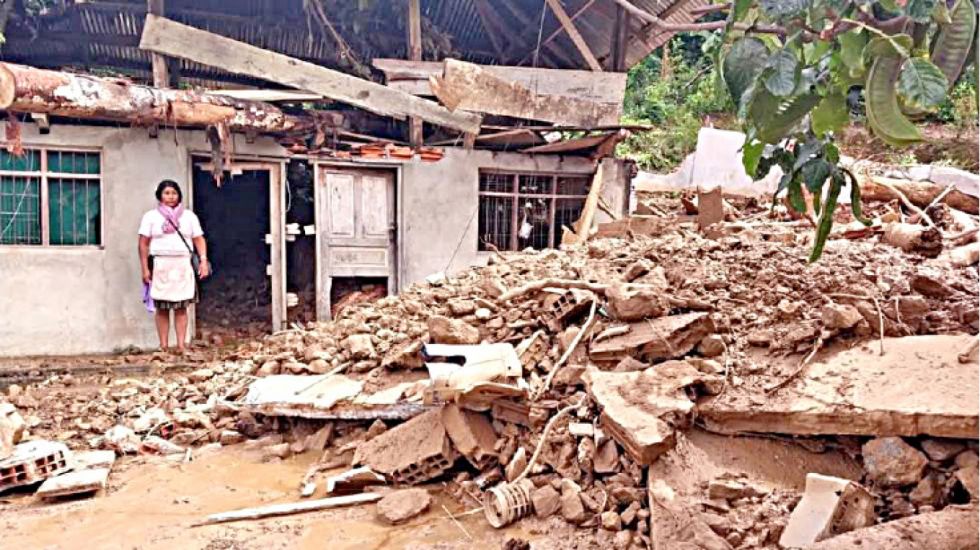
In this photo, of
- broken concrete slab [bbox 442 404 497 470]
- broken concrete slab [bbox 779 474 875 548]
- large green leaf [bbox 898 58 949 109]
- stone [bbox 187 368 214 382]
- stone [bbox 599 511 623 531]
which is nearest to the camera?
large green leaf [bbox 898 58 949 109]

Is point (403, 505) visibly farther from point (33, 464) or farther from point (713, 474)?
point (33, 464)

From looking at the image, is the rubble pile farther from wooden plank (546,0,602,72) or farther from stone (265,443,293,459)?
wooden plank (546,0,602,72)

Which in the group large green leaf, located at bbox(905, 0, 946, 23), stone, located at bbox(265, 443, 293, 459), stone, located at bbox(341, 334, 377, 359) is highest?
large green leaf, located at bbox(905, 0, 946, 23)

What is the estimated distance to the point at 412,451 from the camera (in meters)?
3.88

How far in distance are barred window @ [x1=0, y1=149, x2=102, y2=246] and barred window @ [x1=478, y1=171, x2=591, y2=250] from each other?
446 cm

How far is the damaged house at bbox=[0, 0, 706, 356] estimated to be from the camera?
733cm

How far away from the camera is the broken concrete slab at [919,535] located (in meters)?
2.22

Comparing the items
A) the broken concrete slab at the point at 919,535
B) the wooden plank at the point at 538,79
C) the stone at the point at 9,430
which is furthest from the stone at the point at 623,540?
the wooden plank at the point at 538,79

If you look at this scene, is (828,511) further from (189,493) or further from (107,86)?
(107,86)

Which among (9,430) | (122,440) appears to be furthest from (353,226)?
(9,430)

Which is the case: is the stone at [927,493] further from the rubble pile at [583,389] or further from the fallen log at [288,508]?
the fallen log at [288,508]

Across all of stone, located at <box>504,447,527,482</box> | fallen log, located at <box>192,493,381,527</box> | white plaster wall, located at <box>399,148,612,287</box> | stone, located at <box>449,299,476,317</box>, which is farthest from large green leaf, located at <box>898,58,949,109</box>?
white plaster wall, located at <box>399,148,612,287</box>

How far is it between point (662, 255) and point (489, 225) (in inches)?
172

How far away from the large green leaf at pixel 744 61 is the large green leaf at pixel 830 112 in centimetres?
27
